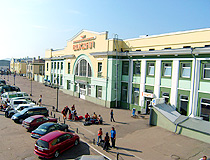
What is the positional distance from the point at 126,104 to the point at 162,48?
10.1 meters

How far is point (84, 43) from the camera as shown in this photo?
117 feet

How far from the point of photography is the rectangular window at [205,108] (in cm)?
1900

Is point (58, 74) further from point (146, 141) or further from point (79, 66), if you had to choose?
point (146, 141)

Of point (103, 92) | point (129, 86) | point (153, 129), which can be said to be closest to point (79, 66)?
point (103, 92)

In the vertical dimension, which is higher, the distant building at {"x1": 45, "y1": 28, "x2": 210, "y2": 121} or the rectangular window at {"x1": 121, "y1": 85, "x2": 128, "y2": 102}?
the distant building at {"x1": 45, "y1": 28, "x2": 210, "y2": 121}

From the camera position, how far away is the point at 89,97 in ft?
112

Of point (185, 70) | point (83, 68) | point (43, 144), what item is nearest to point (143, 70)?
point (185, 70)

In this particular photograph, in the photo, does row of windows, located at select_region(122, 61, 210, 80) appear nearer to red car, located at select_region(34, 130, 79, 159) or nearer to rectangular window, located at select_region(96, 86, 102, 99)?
rectangular window, located at select_region(96, 86, 102, 99)

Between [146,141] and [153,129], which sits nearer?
[146,141]

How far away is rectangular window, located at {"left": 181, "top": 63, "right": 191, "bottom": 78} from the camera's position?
2082 cm

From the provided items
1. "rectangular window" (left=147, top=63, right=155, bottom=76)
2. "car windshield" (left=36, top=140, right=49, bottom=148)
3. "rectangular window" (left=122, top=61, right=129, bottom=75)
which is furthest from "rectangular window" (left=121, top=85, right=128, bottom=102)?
"car windshield" (left=36, top=140, right=49, bottom=148)

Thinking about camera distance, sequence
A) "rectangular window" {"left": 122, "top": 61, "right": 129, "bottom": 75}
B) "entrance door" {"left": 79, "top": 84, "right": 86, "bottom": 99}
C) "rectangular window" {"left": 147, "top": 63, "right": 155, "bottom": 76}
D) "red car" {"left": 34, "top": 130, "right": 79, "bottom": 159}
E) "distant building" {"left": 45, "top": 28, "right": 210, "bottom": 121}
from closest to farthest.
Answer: "red car" {"left": 34, "top": 130, "right": 79, "bottom": 159}
"distant building" {"left": 45, "top": 28, "right": 210, "bottom": 121}
"rectangular window" {"left": 147, "top": 63, "right": 155, "bottom": 76}
"rectangular window" {"left": 122, "top": 61, "right": 129, "bottom": 75}
"entrance door" {"left": 79, "top": 84, "right": 86, "bottom": 99}

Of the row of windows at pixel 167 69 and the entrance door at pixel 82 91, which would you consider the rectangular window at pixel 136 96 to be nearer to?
the row of windows at pixel 167 69

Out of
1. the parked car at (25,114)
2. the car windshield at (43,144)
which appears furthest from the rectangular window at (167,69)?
the car windshield at (43,144)
